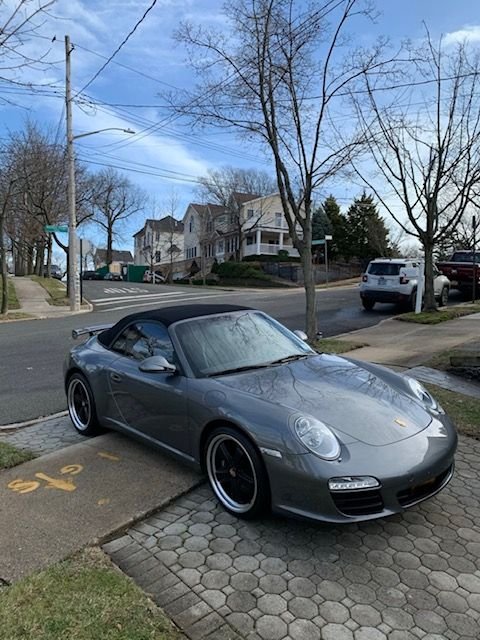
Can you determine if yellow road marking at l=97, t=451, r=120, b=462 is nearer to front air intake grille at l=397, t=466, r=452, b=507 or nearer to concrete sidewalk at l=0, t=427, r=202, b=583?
concrete sidewalk at l=0, t=427, r=202, b=583

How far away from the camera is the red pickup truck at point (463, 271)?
19.0 meters

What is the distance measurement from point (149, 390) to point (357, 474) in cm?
190

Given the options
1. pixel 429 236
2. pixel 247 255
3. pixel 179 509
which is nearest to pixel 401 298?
pixel 429 236

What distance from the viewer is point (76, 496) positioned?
3508 mm

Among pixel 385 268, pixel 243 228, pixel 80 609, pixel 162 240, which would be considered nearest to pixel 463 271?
pixel 385 268

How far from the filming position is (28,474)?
392 centimetres

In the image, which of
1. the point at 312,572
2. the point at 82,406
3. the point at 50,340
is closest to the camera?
the point at 312,572

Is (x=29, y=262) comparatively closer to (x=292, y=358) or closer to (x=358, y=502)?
(x=292, y=358)

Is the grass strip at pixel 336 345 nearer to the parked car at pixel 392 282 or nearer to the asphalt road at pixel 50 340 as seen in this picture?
the asphalt road at pixel 50 340

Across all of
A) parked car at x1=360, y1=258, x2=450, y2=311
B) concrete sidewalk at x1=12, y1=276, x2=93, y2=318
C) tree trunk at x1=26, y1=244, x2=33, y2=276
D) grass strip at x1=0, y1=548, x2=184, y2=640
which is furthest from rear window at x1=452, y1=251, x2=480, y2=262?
tree trunk at x1=26, y1=244, x2=33, y2=276

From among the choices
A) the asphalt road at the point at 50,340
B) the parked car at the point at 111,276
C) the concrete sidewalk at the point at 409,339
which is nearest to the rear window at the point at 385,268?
the asphalt road at the point at 50,340

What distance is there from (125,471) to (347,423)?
1.90 metres

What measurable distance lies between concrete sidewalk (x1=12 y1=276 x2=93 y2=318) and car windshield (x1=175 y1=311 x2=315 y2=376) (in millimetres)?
14580

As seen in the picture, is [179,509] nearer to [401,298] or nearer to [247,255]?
[401,298]
